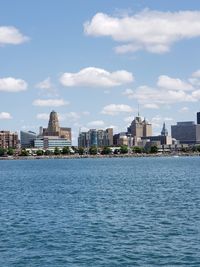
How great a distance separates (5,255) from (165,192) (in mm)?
42492

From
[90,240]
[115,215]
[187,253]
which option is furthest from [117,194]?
[187,253]

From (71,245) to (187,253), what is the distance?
7.52 m

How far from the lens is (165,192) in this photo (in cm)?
7256

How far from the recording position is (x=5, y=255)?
3259 centimetres

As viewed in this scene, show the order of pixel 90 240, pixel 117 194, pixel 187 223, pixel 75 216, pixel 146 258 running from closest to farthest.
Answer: pixel 146 258
pixel 90 240
pixel 187 223
pixel 75 216
pixel 117 194

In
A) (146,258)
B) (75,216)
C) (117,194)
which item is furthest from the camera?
(117,194)

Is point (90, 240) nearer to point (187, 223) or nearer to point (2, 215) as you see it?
point (187, 223)

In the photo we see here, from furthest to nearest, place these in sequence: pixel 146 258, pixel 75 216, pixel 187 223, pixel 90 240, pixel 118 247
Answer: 1. pixel 75 216
2. pixel 187 223
3. pixel 90 240
4. pixel 118 247
5. pixel 146 258

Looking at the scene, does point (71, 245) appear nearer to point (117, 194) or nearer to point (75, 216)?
point (75, 216)

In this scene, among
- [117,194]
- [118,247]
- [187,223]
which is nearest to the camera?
[118,247]

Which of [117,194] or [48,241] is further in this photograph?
[117,194]

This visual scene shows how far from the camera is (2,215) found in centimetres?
4981

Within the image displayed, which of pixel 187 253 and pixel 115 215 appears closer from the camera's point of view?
pixel 187 253

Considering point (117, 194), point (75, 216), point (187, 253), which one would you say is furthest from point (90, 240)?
point (117, 194)
